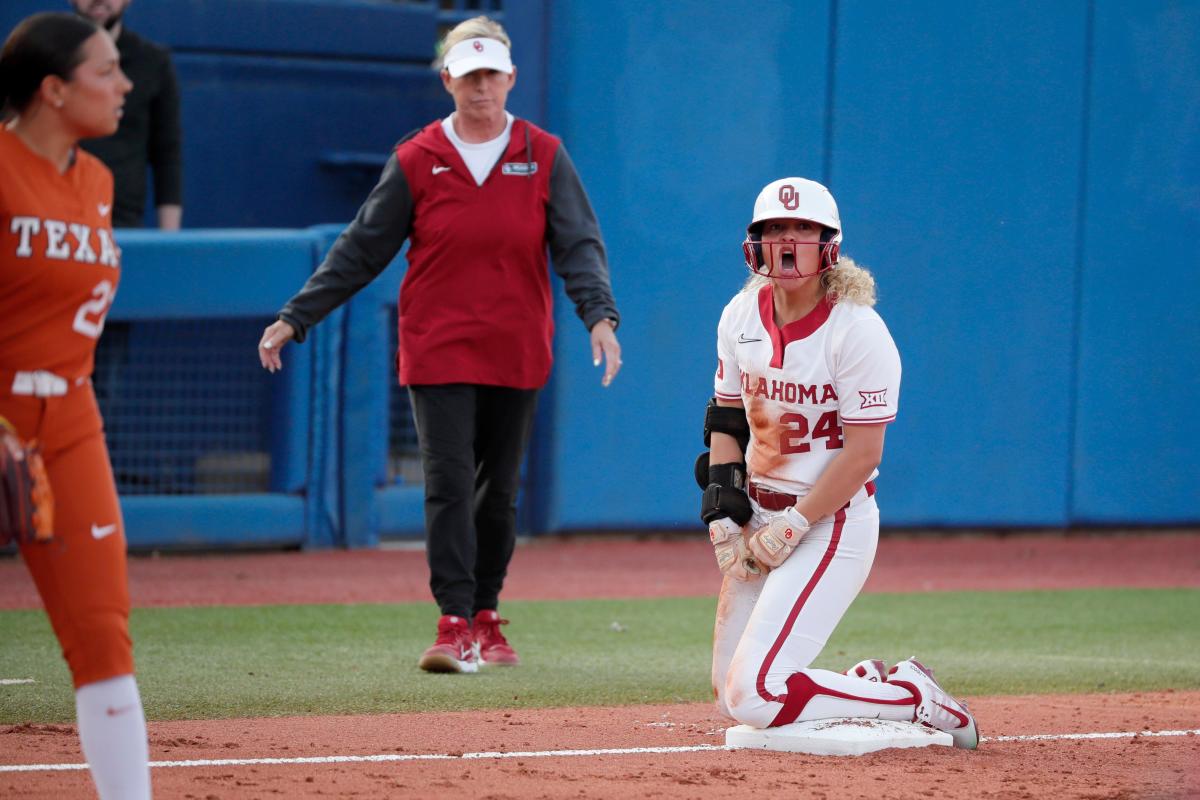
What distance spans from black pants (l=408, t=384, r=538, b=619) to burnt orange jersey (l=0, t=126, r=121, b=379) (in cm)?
264

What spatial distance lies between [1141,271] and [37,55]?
915 cm

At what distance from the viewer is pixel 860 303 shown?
4.95 m

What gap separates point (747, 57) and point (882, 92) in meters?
0.91

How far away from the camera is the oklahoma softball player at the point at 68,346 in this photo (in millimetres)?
3479

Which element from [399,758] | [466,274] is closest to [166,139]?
[466,274]

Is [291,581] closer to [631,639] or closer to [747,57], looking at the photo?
[631,639]

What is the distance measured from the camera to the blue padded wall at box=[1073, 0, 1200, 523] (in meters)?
11.3

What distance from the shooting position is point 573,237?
6.38 m

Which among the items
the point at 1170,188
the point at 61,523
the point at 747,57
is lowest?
the point at 61,523

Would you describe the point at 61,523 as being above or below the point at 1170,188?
below

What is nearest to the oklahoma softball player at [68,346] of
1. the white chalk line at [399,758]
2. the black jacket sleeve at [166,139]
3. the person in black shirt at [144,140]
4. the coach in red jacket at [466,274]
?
the white chalk line at [399,758]

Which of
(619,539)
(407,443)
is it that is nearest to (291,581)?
(407,443)

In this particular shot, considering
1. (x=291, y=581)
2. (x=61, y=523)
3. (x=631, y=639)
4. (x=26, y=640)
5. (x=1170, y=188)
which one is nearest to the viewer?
(x=61, y=523)

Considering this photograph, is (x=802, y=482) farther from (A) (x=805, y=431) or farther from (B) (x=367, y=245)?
(B) (x=367, y=245)
